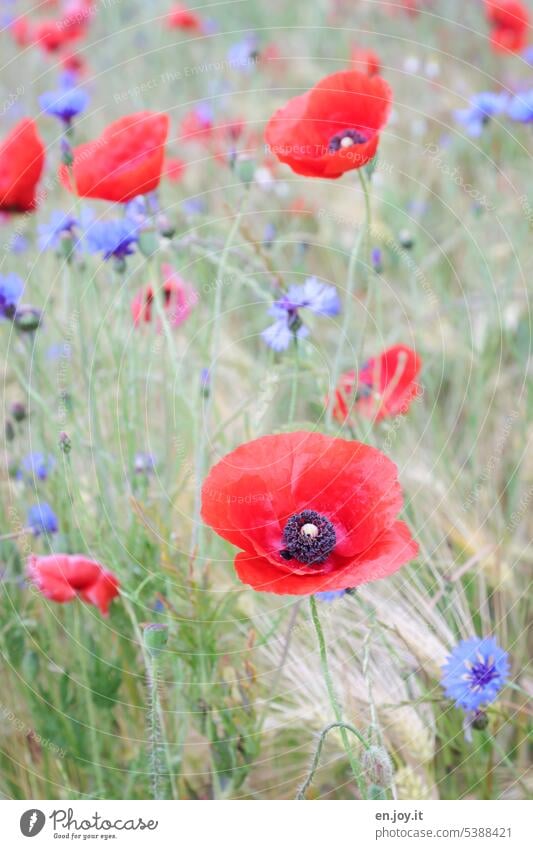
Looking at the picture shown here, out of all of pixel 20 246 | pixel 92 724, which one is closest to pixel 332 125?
pixel 92 724

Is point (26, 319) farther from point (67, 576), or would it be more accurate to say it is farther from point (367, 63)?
point (367, 63)

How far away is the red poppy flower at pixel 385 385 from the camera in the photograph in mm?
867

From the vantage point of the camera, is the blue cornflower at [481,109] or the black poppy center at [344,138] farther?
the blue cornflower at [481,109]

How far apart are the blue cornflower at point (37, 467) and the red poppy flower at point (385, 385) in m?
0.27

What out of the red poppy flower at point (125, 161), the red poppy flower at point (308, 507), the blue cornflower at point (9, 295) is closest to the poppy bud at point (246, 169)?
the red poppy flower at point (125, 161)

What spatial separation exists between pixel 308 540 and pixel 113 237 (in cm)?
35

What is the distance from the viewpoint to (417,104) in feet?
5.87

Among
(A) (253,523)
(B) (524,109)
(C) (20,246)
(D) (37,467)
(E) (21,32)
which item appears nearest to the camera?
(A) (253,523)

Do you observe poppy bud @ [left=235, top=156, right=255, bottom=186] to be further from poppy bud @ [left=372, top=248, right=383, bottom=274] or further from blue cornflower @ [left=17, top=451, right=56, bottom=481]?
blue cornflower @ [left=17, top=451, right=56, bottom=481]

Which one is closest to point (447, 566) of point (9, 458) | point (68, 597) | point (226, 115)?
point (68, 597)

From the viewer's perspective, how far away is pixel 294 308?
2.63 feet

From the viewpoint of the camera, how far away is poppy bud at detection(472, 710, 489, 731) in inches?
29.8

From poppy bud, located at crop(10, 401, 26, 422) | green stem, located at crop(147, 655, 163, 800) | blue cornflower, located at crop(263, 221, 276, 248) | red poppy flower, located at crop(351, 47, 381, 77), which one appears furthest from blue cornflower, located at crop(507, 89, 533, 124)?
green stem, located at crop(147, 655, 163, 800)

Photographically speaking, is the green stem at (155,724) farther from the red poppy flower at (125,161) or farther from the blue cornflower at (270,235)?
the blue cornflower at (270,235)
